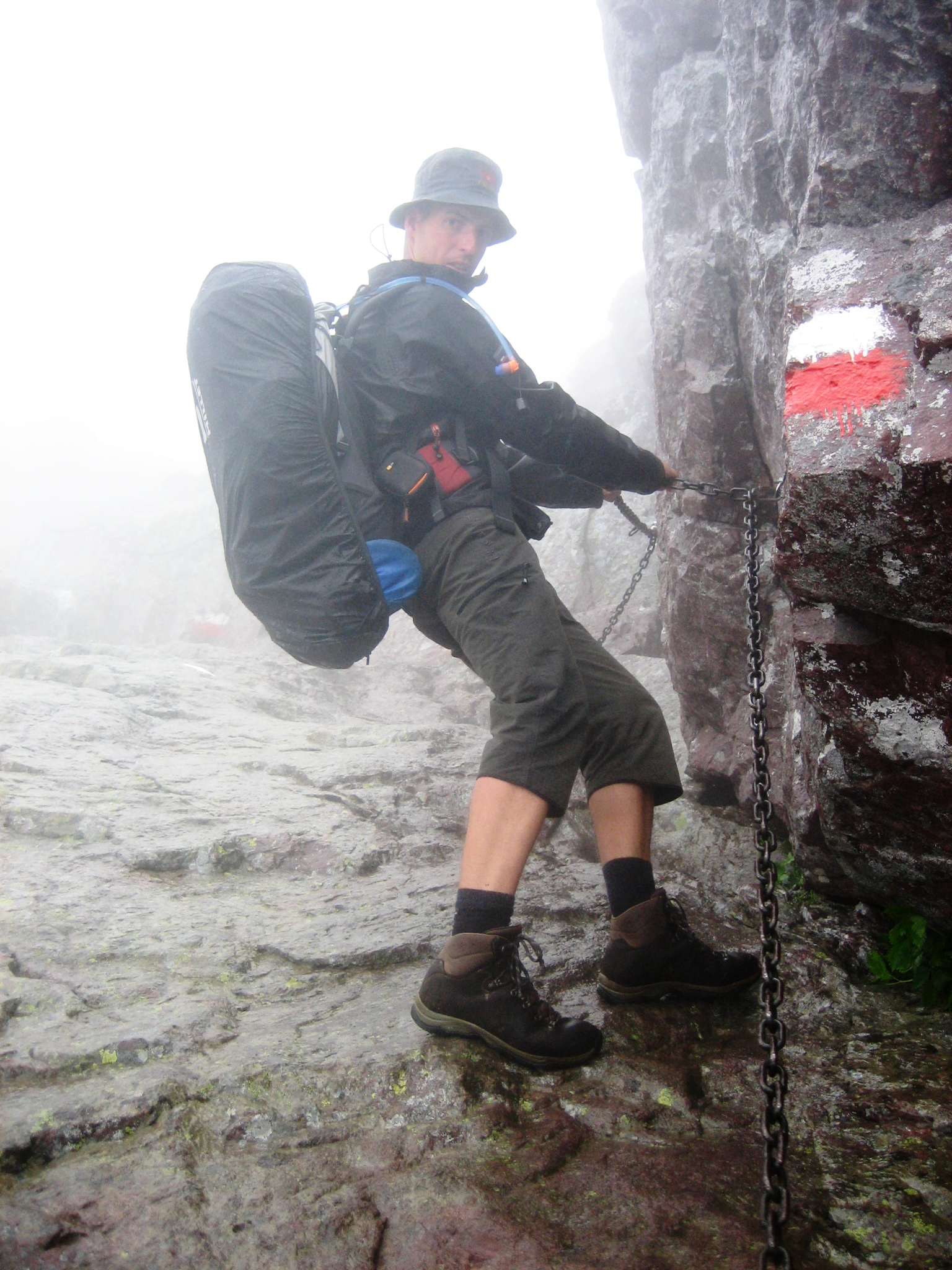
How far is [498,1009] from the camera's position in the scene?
2762 mm

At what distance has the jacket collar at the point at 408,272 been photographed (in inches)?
143

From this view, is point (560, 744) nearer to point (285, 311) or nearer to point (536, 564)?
point (536, 564)

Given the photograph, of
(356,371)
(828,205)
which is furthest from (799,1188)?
(828,205)

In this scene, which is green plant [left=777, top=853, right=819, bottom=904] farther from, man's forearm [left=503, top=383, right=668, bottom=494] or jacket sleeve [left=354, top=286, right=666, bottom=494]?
jacket sleeve [left=354, top=286, right=666, bottom=494]

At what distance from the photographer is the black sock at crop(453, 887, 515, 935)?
114 inches

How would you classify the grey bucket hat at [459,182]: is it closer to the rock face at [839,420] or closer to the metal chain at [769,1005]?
the rock face at [839,420]

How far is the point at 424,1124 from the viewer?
243 centimetres

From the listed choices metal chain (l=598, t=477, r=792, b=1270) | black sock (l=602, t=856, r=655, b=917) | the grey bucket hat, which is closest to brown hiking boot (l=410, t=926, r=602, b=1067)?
black sock (l=602, t=856, r=655, b=917)

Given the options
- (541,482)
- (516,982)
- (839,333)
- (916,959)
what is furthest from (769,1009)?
(541,482)

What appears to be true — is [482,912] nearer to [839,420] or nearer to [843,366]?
[839,420]

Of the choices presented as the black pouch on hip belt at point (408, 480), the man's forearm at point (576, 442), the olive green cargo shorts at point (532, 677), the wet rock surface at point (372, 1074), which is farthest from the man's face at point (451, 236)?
the wet rock surface at point (372, 1074)

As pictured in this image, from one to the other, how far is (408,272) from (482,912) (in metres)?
2.87

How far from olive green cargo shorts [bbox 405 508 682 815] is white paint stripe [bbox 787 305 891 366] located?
132 cm

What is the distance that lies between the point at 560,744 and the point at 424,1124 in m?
1.37
